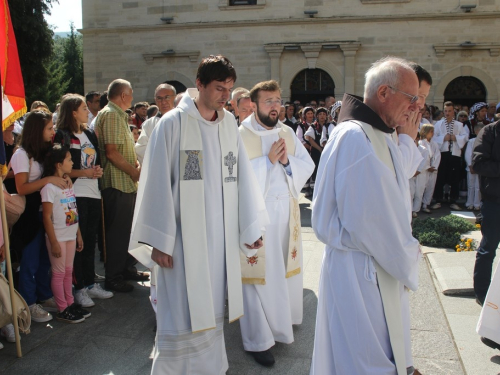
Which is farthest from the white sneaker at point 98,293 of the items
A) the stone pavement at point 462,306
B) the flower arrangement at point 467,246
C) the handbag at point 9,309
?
the flower arrangement at point 467,246

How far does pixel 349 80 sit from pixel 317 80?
47.8 inches

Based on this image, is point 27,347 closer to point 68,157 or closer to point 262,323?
point 68,157

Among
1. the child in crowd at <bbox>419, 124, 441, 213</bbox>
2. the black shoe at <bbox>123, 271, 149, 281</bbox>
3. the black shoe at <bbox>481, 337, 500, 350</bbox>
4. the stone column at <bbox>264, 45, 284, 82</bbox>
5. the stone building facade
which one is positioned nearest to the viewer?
the black shoe at <bbox>481, 337, 500, 350</bbox>

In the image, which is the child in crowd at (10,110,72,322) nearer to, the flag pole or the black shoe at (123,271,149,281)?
the flag pole

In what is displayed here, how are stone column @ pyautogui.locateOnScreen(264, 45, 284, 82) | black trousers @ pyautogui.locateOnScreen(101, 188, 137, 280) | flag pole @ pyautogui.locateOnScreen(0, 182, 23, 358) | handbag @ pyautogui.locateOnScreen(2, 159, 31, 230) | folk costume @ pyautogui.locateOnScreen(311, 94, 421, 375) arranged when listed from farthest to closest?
stone column @ pyautogui.locateOnScreen(264, 45, 284, 82), black trousers @ pyautogui.locateOnScreen(101, 188, 137, 280), handbag @ pyautogui.locateOnScreen(2, 159, 31, 230), flag pole @ pyautogui.locateOnScreen(0, 182, 23, 358), folk costume @ pyautogui.locateOnScreen(311, 94, 421, 375)

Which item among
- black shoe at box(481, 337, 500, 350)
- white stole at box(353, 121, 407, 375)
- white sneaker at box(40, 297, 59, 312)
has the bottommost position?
black shoe at box(481, 337, 500, 350)

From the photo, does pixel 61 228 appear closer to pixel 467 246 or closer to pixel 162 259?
pixel 162 259

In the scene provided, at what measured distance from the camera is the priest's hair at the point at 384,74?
2.57m

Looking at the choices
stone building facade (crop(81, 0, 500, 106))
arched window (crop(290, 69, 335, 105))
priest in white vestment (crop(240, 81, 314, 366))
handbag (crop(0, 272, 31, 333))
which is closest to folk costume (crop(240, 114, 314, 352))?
priest in white vestment (crop(240, 81, 314, 366))

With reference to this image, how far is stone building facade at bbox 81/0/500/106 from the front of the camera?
54.4 feet

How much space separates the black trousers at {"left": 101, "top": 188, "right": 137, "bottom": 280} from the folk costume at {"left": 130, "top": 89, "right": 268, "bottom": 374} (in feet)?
6.81

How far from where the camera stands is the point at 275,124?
4512 mm

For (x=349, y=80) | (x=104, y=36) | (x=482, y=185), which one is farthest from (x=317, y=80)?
(x=482, y=185)

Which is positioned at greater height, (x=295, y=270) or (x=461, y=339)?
(x=295, y=270)
